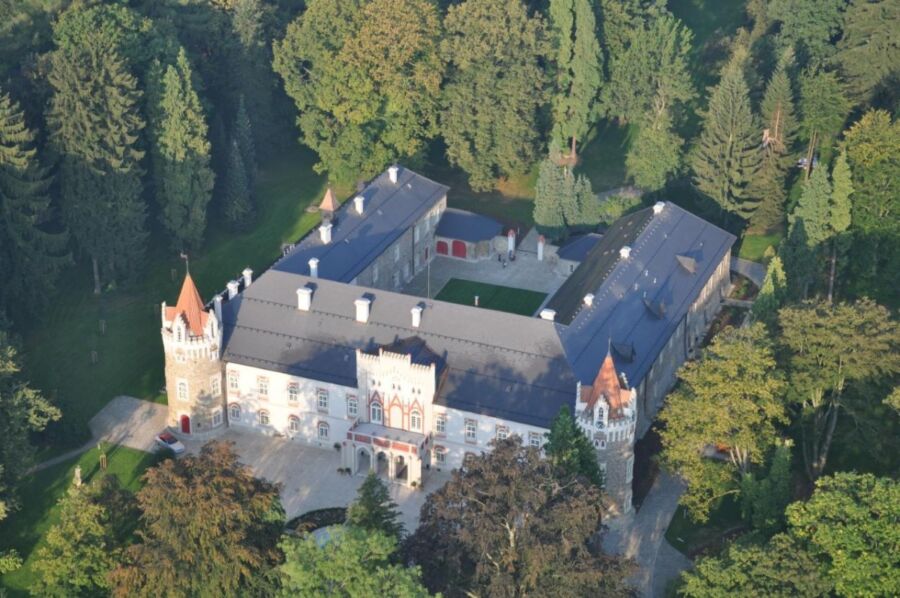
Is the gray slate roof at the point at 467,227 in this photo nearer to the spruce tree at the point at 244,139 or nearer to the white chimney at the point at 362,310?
the spruce tree at the point at 244,139

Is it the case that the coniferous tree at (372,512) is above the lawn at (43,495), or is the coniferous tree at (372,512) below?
above

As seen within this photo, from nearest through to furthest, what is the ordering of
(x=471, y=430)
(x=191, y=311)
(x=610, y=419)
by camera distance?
(x=610, y=419) → (x=471, y=430) → (x=191, y=311)

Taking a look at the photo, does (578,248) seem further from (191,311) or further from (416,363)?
(191,311)

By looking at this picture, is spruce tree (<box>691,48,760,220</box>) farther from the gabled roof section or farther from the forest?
the gabled roof section

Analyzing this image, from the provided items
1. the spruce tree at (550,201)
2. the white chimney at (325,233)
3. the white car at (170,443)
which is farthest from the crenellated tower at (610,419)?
the spruce tree at (550,201)

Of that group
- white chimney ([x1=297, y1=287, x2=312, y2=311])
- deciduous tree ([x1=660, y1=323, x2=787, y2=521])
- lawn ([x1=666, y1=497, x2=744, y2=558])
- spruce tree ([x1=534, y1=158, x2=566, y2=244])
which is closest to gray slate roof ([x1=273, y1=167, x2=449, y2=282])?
white chimney ([x1=297, y1=287, x2=312, y2=311])

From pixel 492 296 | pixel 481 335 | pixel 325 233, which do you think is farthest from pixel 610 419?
pixel 492 296
